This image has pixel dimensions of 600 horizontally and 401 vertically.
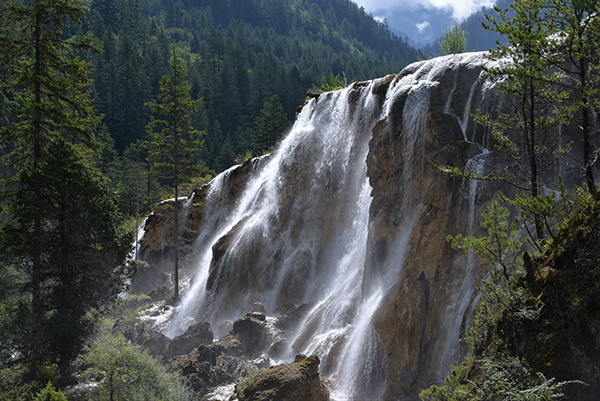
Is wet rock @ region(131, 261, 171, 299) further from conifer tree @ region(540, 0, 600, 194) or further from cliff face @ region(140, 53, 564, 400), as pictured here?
conifer tree @ region(540, 0, 600, 194)

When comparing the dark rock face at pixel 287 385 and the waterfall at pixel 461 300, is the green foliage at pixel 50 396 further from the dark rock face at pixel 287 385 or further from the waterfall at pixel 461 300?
the waterfall at pixel 461 300

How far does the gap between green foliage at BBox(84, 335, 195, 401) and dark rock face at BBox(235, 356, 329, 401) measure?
2.29 metres

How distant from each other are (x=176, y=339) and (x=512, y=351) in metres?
15.5

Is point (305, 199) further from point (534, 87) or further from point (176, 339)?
point (534, 87)

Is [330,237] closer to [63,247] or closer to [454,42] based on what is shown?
[454,42]

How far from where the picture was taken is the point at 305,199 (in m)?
23.4

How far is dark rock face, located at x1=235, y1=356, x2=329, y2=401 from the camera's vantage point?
1120cm

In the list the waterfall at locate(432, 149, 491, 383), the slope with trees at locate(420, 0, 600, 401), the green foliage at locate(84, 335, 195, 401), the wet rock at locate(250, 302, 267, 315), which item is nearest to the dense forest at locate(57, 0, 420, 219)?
the wet rock at locate(250, 302, 267, 315)

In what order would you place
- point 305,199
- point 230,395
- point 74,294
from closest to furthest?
1. point 230,395
2. point 74,294
3. point 305,199

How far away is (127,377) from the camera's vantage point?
1184 centimetres

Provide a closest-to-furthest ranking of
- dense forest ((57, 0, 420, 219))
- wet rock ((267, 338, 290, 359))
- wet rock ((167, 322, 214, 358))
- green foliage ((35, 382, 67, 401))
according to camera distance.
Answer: green foliage ((35, 382, 67, 401)) → wet rock ((267, 338, 290, 359)) → wet rock ((167, 322, 214, 358)) → dense forest ((57, 0, 420, 219))

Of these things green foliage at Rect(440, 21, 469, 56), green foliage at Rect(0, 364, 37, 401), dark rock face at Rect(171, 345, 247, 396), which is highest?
green foliage at Rect(440, 21, 469, 56)

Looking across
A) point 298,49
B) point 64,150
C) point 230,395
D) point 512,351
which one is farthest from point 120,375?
point 298,49

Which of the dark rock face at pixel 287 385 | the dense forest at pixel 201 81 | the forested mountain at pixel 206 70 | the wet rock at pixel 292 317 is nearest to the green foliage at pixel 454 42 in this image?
the dense forest at pixel 201 81
